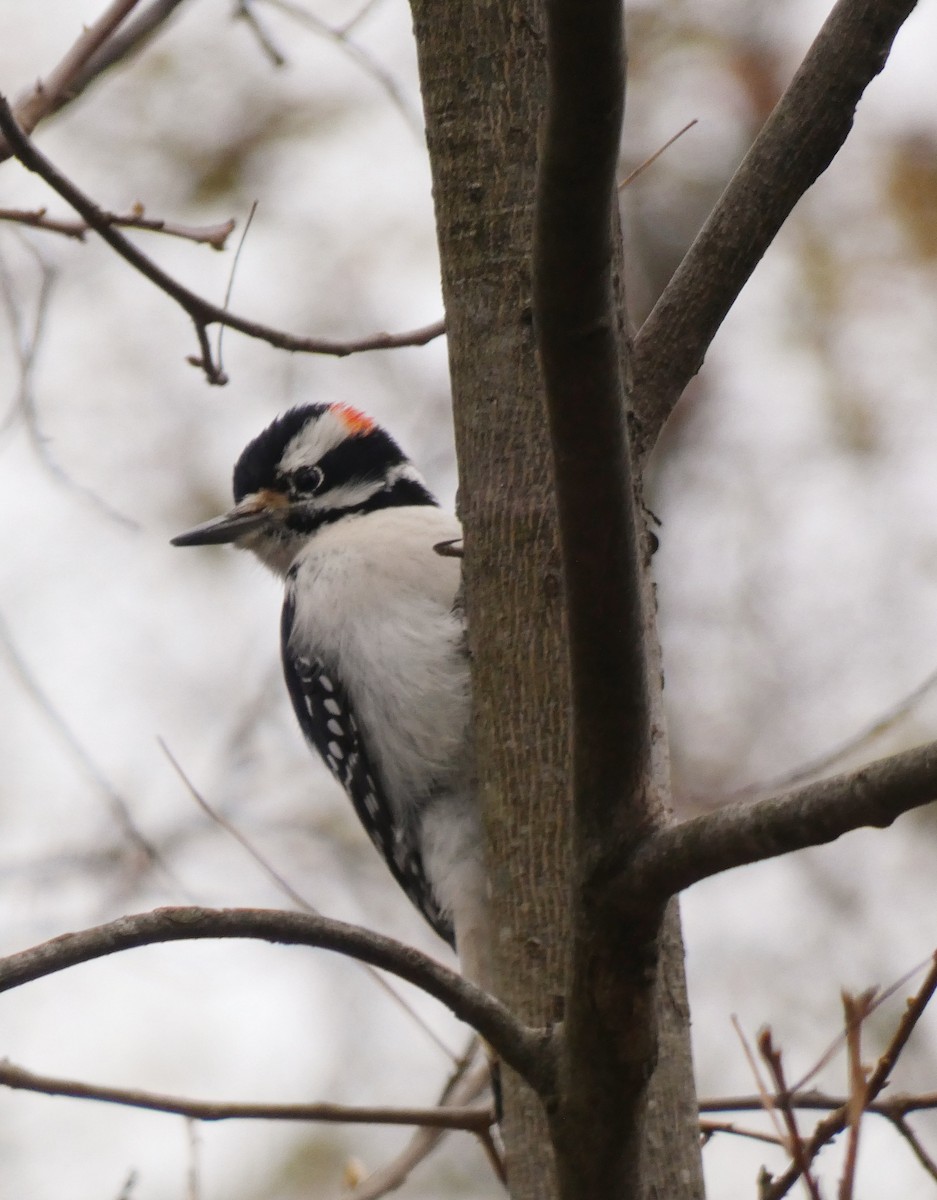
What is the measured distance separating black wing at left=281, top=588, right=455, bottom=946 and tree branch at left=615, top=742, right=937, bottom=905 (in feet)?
9.24

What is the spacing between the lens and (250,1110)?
2.36 meters

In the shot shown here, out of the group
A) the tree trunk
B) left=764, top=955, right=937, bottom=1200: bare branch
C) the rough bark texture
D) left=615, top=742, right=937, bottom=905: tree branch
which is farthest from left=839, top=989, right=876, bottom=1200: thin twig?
the rough bark texture

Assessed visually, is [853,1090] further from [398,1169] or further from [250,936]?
[398,1169]

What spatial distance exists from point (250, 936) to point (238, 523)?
11.7 ft

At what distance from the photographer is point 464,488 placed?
8.96 ft

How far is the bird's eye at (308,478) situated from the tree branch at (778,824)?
11.8ft

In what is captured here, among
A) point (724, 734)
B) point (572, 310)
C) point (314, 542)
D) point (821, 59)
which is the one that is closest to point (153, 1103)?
point (572, 310)

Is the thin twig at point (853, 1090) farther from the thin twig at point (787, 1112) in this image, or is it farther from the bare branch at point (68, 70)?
the bare branch at point (68, 70)

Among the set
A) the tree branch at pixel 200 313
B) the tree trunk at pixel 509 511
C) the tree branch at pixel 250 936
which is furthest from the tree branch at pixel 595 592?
the tree branch at pixel 200 313

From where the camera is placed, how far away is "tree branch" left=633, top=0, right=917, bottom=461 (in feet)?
8.58

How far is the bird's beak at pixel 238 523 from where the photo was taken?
5.19m

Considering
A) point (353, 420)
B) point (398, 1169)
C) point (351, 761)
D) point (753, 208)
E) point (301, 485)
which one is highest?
point (353, 420)

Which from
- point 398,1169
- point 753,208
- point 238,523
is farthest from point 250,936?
point 238,523

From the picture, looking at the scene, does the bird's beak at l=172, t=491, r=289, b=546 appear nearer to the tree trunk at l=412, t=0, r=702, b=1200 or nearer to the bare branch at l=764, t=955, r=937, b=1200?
the tree trunk at l=412, t=0, r=702, b=1200
